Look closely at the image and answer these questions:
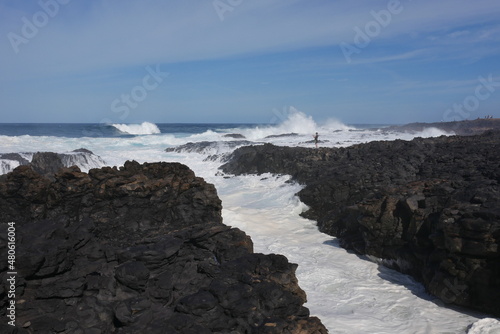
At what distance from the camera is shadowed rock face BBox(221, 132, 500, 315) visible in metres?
8.42

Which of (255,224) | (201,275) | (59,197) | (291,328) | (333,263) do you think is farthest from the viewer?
(255,224)

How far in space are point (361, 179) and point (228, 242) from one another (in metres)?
9.87

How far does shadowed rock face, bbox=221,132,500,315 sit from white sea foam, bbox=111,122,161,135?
68.6 metres

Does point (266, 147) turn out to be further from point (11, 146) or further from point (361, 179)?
point (11, 146)

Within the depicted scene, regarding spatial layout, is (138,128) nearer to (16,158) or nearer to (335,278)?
(16,158)

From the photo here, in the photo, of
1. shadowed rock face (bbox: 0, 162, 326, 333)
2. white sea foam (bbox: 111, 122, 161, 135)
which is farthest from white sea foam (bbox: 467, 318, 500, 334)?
white sea foam (bbox: 111, 122, 161, 135)

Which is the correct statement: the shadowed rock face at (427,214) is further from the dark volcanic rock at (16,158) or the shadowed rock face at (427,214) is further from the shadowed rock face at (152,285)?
the dark volcanic rock at (16,158)

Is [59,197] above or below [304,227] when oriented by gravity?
above

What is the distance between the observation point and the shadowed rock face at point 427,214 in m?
8.42

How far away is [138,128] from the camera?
3396 inches

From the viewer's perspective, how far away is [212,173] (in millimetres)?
28141

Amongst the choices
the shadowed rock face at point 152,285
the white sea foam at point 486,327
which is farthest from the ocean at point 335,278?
the shadowed rock face at point 152,285

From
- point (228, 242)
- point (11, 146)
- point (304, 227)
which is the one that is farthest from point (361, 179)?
point (11, 146)

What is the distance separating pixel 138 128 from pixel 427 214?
8117 centimetres
